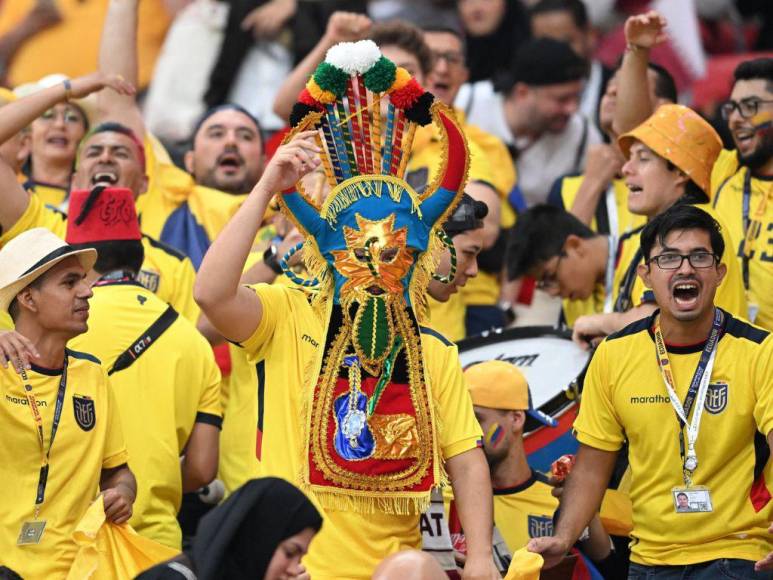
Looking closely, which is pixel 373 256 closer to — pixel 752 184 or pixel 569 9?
pixel 752 184

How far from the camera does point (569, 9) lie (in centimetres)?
1148

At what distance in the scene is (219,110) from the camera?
31.8 ft

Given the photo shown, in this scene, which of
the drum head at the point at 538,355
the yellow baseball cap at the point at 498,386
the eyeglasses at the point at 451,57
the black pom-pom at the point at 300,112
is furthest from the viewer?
the eyeglasses at the point at 451,57

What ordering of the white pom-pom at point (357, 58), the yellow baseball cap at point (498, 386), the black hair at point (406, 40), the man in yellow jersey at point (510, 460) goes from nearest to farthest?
1. the white pom-pom at point (357, 58)
2. the man in yellow jersey at point (510, 460)
3. the yellow baseball cap at point (498, 386)
4. the black hair at point (406, 40)

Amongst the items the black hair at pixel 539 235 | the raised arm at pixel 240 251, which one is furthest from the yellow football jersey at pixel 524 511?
the raised arm at pixel 240 251

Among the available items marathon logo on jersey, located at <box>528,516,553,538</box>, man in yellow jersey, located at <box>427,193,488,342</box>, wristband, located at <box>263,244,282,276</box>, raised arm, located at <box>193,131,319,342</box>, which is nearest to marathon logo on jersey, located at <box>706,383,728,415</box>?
marathon logo on jersey, located at <box>528,516,553,538</box>

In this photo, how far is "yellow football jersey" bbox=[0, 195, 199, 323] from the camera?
8141mm

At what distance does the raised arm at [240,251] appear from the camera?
19.4 feet

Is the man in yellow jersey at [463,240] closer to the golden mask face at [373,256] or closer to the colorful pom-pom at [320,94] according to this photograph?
the golden mask face at [373,256]

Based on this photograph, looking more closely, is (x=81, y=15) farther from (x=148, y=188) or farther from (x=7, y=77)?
(x=148, y=188)

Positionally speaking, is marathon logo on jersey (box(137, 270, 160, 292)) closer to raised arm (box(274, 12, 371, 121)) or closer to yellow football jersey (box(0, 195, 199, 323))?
yellow football jersey (box(0, 195, 199, 323))

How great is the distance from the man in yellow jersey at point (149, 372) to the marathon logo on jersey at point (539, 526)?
1.46 meters

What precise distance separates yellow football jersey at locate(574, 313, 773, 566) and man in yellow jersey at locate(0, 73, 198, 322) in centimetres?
239

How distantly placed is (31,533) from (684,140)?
3618 mm
